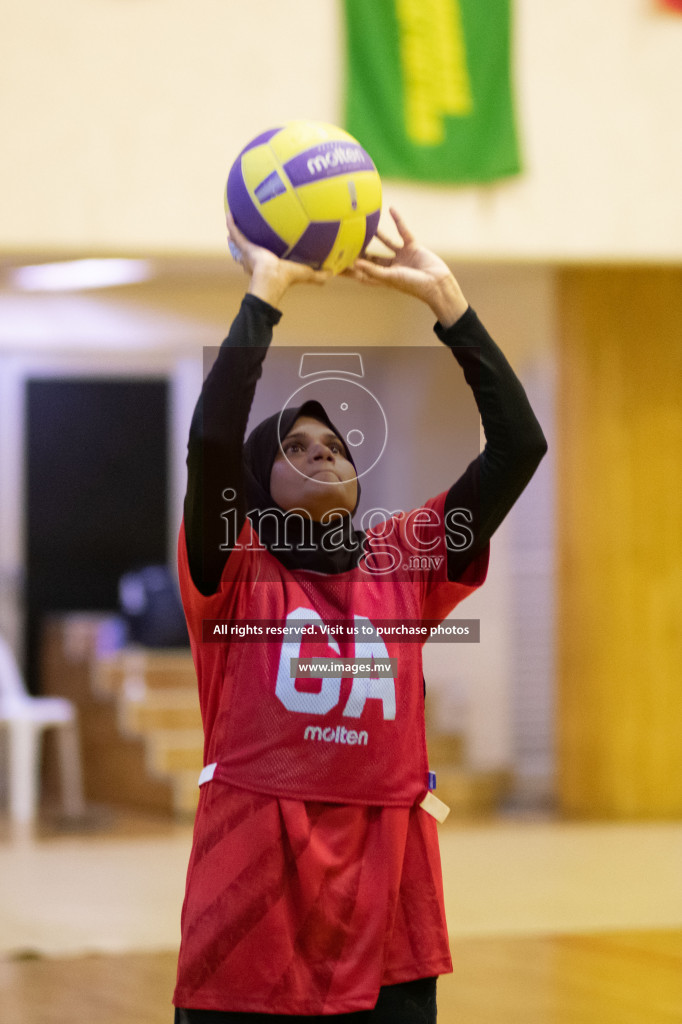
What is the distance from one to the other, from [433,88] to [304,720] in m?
3.93

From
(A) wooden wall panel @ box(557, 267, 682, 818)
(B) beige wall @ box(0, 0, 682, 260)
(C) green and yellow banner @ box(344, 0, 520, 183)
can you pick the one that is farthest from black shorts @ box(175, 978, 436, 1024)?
(A) wooden wall panel @ box(557, 267, 682, 818)

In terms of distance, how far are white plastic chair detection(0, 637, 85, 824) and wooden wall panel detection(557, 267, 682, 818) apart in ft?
8.55

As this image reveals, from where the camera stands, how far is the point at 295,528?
157 centimetres

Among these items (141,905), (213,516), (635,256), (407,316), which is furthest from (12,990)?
(407,316)

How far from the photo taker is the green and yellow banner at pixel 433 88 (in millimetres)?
4746

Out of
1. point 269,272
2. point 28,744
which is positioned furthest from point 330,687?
point 28,744

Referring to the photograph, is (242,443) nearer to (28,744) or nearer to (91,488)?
(28,744)

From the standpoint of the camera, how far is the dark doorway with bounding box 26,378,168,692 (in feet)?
26.7

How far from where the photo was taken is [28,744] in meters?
6.48

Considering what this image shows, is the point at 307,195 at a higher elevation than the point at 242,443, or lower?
higher

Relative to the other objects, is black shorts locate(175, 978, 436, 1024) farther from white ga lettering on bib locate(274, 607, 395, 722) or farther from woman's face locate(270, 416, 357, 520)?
woman's face locate(270, 416, 357, 520)

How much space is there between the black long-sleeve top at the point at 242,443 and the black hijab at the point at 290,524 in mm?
90

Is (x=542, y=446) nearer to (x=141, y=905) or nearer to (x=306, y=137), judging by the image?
(x=306, y=137)

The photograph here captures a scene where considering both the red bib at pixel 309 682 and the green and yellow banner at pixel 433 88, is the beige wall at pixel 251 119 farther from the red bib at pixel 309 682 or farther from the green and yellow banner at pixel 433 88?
the red bib at pixel 309 682
